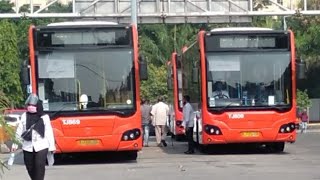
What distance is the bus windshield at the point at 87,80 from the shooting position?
19.1 m

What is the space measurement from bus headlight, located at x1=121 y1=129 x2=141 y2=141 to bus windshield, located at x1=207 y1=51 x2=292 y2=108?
271cm

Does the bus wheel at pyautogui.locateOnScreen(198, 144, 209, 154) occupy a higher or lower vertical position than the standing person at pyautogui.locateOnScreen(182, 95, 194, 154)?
lower

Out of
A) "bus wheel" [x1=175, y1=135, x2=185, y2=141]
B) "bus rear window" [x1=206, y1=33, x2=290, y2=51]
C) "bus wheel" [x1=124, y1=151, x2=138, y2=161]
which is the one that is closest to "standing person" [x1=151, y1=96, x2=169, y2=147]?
"bus wheel" [x1=175, y1=135, x2=185, y2=141]

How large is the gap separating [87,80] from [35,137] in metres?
6.60

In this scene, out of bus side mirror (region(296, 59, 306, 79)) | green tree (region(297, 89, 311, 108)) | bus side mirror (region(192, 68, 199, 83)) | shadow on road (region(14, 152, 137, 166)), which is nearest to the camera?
bus side mirror (region(296, 59, 306, 79))

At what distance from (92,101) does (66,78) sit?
2.66 ft

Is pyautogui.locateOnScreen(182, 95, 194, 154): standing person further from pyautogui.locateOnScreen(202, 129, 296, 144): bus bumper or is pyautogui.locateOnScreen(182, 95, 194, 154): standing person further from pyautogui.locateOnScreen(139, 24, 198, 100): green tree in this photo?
pyautogui.locateOnScreen(139, 24, 198, 100): green tree

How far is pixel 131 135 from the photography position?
19234mm

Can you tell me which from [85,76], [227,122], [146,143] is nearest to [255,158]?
[227,122]

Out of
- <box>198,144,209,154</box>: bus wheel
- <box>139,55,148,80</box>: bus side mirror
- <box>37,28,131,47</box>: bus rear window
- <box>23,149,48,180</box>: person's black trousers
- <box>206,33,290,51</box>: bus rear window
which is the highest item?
<box>37,28,131,47</box>: bus rear window

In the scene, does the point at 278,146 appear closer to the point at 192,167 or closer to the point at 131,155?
the point at 131,155

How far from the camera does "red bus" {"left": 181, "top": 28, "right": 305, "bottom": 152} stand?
21109 millimetres

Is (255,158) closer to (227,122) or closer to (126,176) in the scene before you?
(227,122)

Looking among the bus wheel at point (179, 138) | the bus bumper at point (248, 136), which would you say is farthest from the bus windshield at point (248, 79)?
the bus wheel at point (179, 138)
